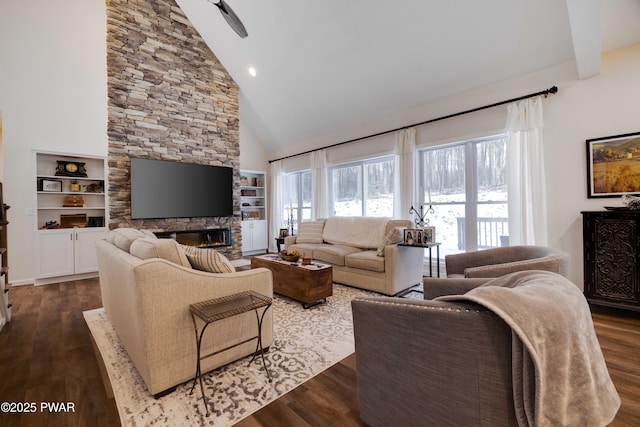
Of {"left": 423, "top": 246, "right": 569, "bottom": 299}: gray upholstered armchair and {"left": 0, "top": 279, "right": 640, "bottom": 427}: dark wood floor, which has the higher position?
{"left": 423, "top": 246, "right": 569, "bottom": 299}: gray upholstered armchair

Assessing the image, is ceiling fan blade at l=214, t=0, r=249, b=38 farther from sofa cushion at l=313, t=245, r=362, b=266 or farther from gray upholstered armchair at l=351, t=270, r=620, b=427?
gray upholstered armchair at l=351, t=270, r=620, b=427

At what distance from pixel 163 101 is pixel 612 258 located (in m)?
6.95

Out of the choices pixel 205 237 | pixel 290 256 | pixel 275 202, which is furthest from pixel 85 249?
pixel 275 202

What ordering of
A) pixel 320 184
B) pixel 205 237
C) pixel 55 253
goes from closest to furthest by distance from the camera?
pixel 55 253 < pixel 205 237 < pixel 320 184

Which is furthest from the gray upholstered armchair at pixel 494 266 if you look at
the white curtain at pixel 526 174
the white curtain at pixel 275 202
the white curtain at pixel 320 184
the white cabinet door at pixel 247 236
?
the white cabinet door at pixel 247 236

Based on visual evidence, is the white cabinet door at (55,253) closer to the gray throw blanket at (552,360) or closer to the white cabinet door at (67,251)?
the white cabinet door at (67,251)

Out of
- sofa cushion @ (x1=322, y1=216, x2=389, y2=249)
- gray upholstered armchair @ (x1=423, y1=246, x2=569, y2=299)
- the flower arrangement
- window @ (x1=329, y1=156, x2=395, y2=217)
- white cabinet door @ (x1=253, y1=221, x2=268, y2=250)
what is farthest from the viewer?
white cabinet door @ (x1=253, y1=221, x2=268, y2=250)

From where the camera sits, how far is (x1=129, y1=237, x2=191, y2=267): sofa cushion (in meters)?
1.83

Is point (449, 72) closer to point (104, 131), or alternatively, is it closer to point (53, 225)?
point (104, 131)

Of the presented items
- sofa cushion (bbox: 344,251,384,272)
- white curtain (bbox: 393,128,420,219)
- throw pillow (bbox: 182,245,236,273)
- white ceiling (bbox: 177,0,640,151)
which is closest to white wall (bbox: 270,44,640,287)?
white ceiling (bbox: 177,0,640,151)

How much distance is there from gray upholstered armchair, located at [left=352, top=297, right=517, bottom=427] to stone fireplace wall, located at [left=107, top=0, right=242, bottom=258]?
5.07 m

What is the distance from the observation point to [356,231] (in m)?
4.43

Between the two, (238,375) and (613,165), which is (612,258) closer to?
(613,165)

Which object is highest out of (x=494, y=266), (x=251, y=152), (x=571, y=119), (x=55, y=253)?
(x=251, y=152)
